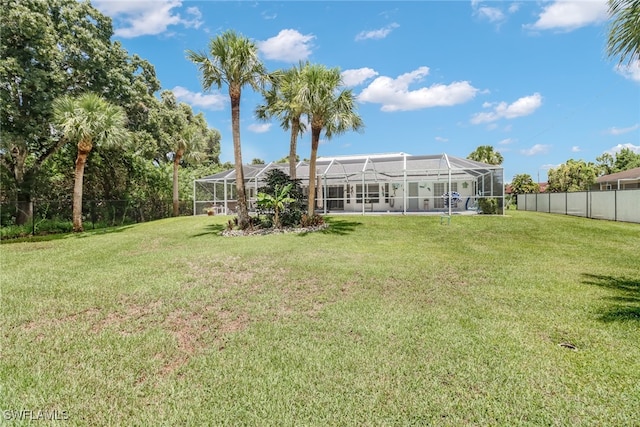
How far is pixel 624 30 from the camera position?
17.4ft

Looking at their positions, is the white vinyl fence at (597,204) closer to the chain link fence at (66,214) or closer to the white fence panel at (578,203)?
the white fence panel at (578,203)

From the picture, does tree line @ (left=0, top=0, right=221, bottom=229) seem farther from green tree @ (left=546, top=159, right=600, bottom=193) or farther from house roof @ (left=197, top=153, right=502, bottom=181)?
green tree @ (left=546, top=159, right=600, bottom=193)

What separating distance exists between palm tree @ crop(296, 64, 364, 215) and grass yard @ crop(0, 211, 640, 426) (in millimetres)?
7311

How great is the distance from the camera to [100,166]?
67.0 ft

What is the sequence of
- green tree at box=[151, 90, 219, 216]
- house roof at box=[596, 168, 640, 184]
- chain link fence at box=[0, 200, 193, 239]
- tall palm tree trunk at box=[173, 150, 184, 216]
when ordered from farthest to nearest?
house roof at box=[596, 168, 640, 184] < tall palm tree trunk at box=[173, 150, 184, 216] < green tree at box=[151, 90, 219, 216] < chain link fence at box=[0, 200, 193, 239]

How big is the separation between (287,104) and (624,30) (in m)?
12.2

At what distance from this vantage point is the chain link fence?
50.5 ft

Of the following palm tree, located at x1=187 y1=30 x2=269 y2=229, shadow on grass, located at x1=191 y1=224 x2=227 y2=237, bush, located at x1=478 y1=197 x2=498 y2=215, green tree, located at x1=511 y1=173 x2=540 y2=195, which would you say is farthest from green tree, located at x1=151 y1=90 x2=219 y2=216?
green tree, located at x1=511 y1=173 x2=540 y2=195

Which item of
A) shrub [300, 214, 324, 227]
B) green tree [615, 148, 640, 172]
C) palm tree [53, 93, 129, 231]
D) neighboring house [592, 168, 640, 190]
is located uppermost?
green tree [615, 148, 640, 172]

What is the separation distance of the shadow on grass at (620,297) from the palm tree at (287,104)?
11.2m

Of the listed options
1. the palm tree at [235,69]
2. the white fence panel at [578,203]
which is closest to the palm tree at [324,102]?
the palm tree at [235,69]

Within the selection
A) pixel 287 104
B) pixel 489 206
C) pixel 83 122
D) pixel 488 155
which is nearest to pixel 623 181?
pixel 488 155

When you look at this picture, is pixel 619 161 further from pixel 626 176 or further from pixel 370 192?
pixel 370 192

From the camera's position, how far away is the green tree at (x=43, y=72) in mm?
14062
